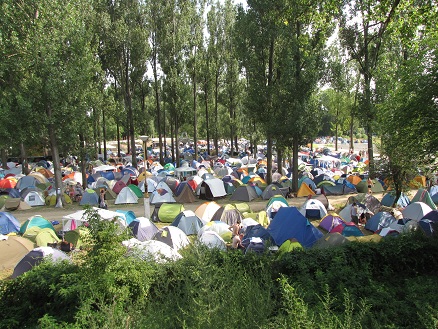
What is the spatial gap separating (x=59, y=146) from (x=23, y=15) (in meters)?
6.35

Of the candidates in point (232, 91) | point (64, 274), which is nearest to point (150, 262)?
point (64, 274)

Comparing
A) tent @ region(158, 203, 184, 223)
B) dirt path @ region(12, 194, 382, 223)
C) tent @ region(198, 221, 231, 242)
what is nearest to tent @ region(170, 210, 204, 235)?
tent @ region(198, 221, 231, 242)

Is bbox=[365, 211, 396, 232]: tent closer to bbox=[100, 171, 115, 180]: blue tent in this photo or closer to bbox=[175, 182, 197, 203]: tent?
bbox=[175, 182, 197, 203]: tent

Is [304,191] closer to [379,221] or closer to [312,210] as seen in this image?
[312,210]

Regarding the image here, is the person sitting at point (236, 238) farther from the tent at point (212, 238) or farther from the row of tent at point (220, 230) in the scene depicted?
the tent at point (212, 238)

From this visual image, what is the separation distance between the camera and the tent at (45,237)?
35.9ft

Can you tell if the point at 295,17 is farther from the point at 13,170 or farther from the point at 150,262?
the point at 13,170

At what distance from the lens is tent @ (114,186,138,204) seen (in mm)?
18234

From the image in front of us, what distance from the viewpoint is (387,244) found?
902cm

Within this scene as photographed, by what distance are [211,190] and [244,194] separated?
179 cm

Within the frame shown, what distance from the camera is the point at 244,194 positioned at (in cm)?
1845

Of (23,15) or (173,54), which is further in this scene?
(173,54)

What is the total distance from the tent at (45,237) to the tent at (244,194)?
9.52 metres

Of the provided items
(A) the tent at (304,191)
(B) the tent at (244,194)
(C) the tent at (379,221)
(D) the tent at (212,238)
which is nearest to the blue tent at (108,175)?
(B) the tent at (244,194)
